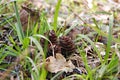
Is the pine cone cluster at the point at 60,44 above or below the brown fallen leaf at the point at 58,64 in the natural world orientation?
above

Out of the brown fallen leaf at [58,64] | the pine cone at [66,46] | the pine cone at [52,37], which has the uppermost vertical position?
the pine cone at [52,37]

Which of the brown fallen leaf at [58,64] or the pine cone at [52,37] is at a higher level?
the pine cone at [52,37]

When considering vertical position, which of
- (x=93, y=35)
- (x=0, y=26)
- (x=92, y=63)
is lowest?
(x=92, y=63)

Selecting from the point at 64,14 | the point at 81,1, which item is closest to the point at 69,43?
the point at 64,14

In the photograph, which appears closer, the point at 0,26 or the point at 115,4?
the point at 0,26

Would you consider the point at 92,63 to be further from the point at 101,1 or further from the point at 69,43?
the point at 101,1

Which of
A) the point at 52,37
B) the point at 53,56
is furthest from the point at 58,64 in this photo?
the point at 52,37

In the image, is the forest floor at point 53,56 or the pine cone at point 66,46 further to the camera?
the pine cone at point 66,46
